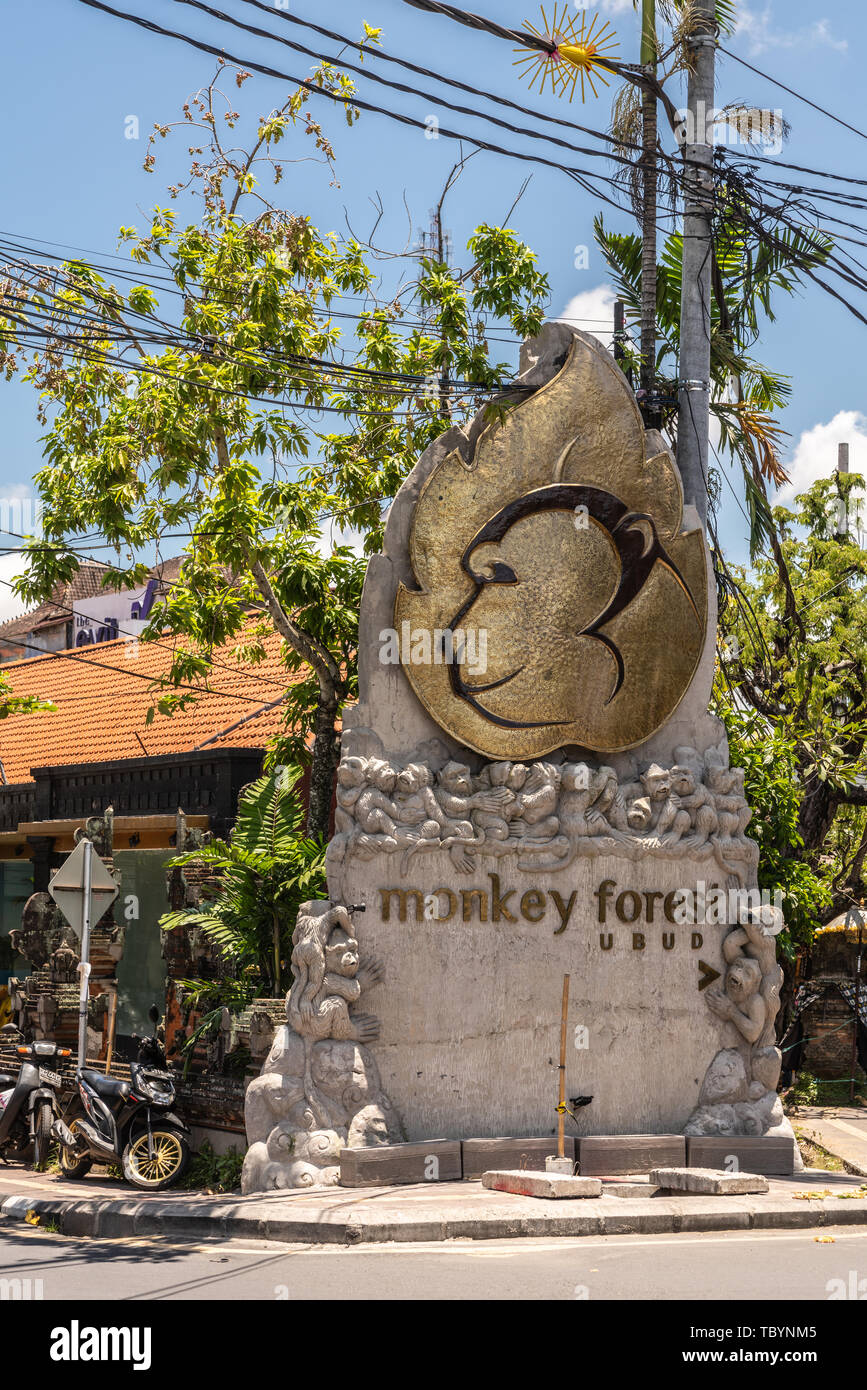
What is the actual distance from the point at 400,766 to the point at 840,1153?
5200 millimetres

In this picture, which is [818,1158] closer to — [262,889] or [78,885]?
[262,889]

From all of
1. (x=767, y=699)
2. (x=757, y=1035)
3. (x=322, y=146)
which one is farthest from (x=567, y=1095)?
A: (x=322, y=146)

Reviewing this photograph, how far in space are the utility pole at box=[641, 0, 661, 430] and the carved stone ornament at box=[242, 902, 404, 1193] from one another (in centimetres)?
599

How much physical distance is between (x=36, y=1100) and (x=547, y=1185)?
467 cm

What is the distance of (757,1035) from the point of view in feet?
39.7

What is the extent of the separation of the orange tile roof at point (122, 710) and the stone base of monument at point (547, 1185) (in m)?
7.75

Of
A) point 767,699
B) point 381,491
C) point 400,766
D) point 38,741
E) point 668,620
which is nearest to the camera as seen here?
point 400,766

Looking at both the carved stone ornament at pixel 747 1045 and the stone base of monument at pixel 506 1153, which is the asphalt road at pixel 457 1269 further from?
the carved stone ornament at pixel 747 1045

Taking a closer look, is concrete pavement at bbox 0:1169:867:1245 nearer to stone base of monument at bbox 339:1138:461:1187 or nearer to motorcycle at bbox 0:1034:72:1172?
stone base of monument at bbox 339:1138:461:1187

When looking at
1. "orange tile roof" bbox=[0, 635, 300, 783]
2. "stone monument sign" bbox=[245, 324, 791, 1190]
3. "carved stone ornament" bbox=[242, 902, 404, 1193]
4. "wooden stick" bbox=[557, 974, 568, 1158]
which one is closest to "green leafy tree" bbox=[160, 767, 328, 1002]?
"carved stone ornament" bbox=[242, 902, 404, 1193]

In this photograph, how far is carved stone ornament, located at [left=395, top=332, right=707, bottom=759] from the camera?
11742 millimetres

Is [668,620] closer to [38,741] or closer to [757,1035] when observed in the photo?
[757,1035]

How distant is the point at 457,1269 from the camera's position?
8.46 meters

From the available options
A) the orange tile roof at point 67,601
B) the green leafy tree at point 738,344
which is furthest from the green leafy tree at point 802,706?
the orange tile roof at point 67,601
